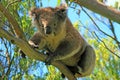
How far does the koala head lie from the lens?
5.45 m

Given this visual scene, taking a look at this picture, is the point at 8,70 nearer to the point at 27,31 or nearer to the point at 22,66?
the point at 22,66

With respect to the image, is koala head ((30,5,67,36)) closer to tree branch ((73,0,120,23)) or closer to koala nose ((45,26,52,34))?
koala nose ((45,26,52,34))

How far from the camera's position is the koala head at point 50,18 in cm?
545

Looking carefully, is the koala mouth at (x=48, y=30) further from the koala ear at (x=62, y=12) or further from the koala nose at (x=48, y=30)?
the koala ear at (x=62, y=12)

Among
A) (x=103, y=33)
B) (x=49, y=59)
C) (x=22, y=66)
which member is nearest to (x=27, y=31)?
(x=22, y=66)

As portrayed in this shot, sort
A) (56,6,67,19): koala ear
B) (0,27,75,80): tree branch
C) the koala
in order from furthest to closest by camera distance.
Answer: (56,6,67,19): koala ear
the koala
(0,27,75,80): tree branch

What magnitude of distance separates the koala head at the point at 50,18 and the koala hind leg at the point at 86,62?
833 mm

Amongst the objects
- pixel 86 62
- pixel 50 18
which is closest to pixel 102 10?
pixel 50 18

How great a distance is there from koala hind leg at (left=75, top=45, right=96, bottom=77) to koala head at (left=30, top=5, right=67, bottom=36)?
833mm

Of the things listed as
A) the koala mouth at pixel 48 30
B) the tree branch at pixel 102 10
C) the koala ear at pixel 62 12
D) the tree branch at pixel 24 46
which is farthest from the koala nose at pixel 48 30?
the tree branch at pixel 102 10

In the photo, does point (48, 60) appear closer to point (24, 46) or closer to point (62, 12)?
point (24, 46)

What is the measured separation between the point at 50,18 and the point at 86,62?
120cm

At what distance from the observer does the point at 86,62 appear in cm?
643

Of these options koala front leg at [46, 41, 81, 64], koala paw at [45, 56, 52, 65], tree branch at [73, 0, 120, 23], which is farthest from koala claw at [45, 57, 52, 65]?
tree branch at [73, 0, 120, 23]
